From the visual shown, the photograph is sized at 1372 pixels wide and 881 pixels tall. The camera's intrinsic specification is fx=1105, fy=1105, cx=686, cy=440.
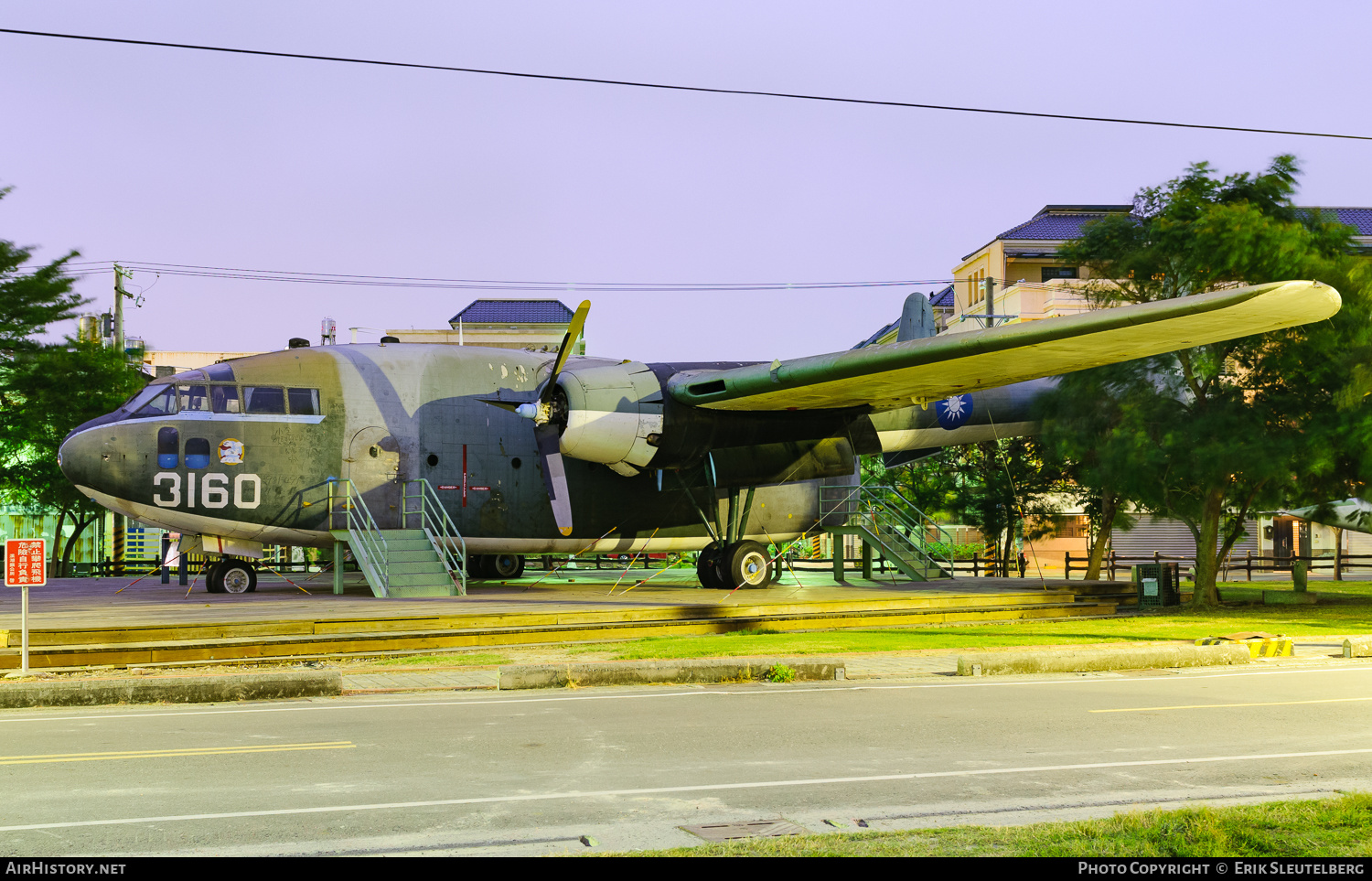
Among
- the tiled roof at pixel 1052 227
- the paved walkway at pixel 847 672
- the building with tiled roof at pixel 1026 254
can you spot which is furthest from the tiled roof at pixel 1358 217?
the paved walkway at pixel 847 672

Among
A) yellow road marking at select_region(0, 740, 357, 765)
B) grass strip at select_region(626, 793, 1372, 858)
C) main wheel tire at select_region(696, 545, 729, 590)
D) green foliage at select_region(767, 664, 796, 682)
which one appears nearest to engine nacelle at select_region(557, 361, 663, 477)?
main wheel tire at select_region(696, 545, 729, 590)

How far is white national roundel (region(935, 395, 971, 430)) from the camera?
2611cm

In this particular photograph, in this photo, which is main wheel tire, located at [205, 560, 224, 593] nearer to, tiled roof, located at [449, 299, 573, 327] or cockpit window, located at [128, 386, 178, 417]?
cockpit window, located at [128, 386, 178, 417]

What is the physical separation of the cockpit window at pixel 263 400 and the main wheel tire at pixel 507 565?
798cm

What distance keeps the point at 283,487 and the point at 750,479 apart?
30.0 feet

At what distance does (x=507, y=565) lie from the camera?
27.9 meters

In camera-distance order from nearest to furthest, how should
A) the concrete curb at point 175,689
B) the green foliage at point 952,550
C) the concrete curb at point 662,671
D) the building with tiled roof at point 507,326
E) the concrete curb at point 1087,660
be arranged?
the concrete curb at point 175,689
the concrete curb at point 662,671
the concrete curb at point 1087,660
the green foliage at point 952,550
the building with tiled roof at point 507,326

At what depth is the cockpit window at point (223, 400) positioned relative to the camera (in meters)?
20.6

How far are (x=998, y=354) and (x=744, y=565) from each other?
25.4 ft

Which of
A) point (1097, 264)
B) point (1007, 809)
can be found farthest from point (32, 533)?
point (1007, 809)

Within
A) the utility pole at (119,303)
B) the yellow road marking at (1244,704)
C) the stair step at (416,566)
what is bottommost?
the yellow road marking at (1244,704)

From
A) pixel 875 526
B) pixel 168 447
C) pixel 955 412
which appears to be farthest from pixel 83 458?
pixel 955 412

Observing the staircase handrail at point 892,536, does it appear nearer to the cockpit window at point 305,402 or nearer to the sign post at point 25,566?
the cockpit window at point 305,402

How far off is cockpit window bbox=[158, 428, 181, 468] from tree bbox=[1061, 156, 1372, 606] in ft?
58.8
